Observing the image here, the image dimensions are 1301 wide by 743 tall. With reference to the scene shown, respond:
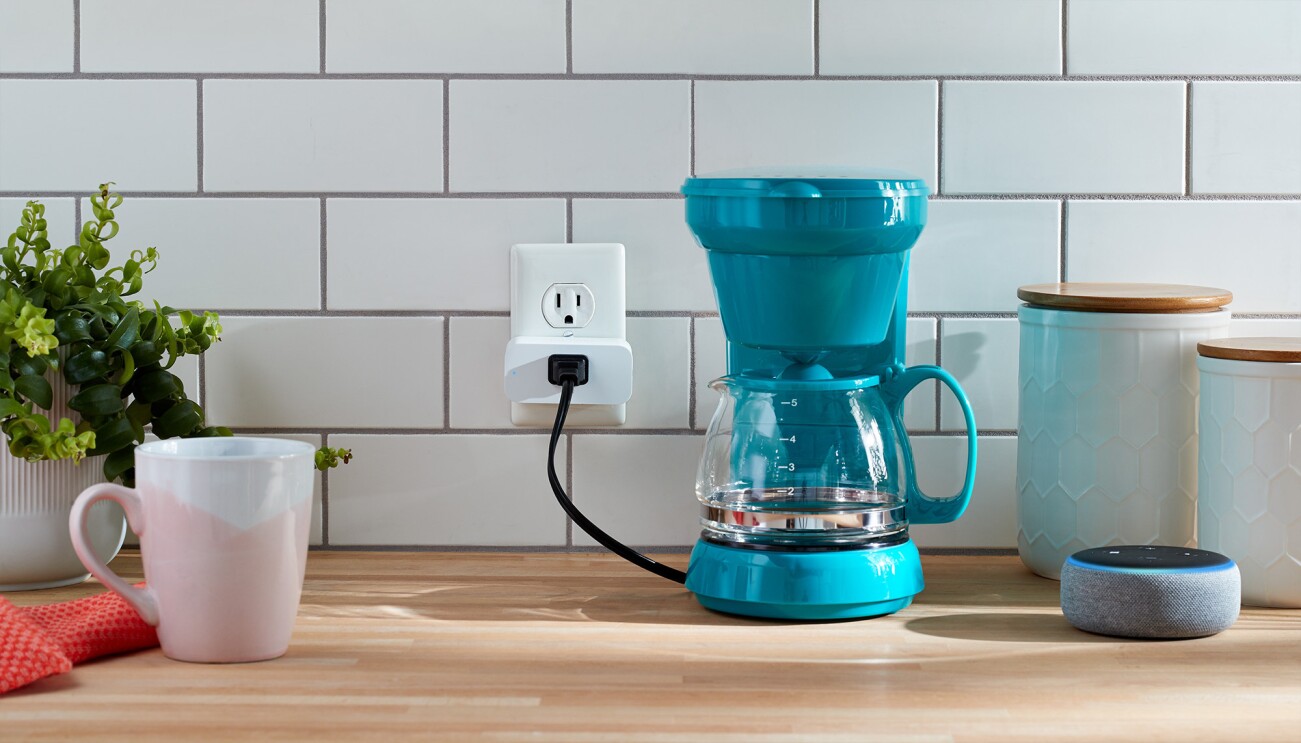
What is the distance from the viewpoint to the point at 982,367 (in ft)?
3.46

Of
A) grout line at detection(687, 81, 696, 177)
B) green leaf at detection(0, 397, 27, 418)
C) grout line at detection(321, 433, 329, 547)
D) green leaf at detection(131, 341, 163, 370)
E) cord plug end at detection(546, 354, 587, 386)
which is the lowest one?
grout line at detection(321, 433, 329, 547)

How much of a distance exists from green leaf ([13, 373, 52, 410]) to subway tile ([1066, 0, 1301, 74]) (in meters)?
0.81

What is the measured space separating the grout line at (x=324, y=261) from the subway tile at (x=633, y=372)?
107 millimetres

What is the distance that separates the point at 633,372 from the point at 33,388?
0.44 metres

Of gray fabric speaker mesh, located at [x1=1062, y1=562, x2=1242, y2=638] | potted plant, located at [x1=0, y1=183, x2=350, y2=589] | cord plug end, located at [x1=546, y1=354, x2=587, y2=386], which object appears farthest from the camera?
cord plug end, located at [x1=546, y1=354, x2=587, y2=386]

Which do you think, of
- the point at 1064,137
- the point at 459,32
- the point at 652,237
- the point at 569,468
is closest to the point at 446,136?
the point at 459,32

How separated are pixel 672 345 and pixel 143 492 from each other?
45cm

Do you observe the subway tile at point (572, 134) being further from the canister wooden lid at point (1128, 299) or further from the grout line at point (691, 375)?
the canister wooden lid at point (1128, 299)

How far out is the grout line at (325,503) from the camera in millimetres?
1066

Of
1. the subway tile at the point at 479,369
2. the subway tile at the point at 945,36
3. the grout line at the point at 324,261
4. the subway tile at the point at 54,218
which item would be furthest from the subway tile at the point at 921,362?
the subway tile at the point at 54,218

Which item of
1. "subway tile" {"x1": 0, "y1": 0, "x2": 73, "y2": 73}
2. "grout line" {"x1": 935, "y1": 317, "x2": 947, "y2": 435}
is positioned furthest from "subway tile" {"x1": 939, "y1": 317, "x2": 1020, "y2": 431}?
"subway tile" {"x1": 0, "y1": 0, "x2": 73, "y2": 73}

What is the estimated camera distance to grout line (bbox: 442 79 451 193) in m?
1.04

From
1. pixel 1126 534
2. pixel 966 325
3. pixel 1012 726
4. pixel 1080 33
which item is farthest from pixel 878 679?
pixel 1080 33

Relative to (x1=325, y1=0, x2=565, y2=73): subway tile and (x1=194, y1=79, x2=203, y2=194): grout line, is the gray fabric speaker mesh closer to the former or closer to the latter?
(x1=325, y1=0, x2=565, y2=73): subway tile
